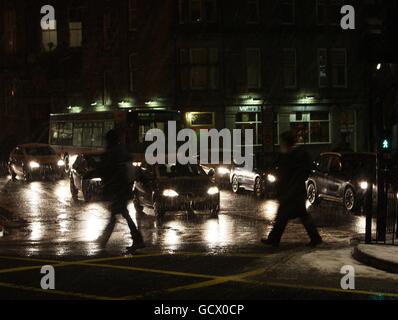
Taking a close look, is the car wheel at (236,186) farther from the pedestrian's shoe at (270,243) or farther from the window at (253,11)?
the window at (253,11)

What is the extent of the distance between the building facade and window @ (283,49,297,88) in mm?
61

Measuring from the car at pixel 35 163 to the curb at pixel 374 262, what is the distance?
2124 centimetres

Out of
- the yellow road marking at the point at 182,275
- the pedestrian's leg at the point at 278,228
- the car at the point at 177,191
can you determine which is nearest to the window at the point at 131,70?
the car at the point at 177,191

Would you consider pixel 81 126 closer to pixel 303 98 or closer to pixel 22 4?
pixel 303 98

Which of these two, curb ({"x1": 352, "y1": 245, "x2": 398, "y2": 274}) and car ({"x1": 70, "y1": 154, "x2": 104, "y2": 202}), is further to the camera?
car ({"x1": 70, "y1": 154, "x2": 104, "y2": 202})

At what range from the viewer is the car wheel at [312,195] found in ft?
70.9

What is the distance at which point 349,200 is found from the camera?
1988 cm

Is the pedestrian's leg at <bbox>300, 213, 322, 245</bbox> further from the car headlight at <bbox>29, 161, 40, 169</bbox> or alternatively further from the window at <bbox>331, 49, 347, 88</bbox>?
the window at <bbox>331, 49, 347, 88</bbox>

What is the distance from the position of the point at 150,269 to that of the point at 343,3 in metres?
38.5

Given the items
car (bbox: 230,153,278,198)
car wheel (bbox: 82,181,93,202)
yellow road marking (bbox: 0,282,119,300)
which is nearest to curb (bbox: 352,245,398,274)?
yellow road marking (bbox: 0,282,119,300)

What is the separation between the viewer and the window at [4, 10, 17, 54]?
53.7m

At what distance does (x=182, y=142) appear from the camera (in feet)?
105

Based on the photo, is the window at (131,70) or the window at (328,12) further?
the window at (328,12)

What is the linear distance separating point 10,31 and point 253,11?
19210 millimetres
